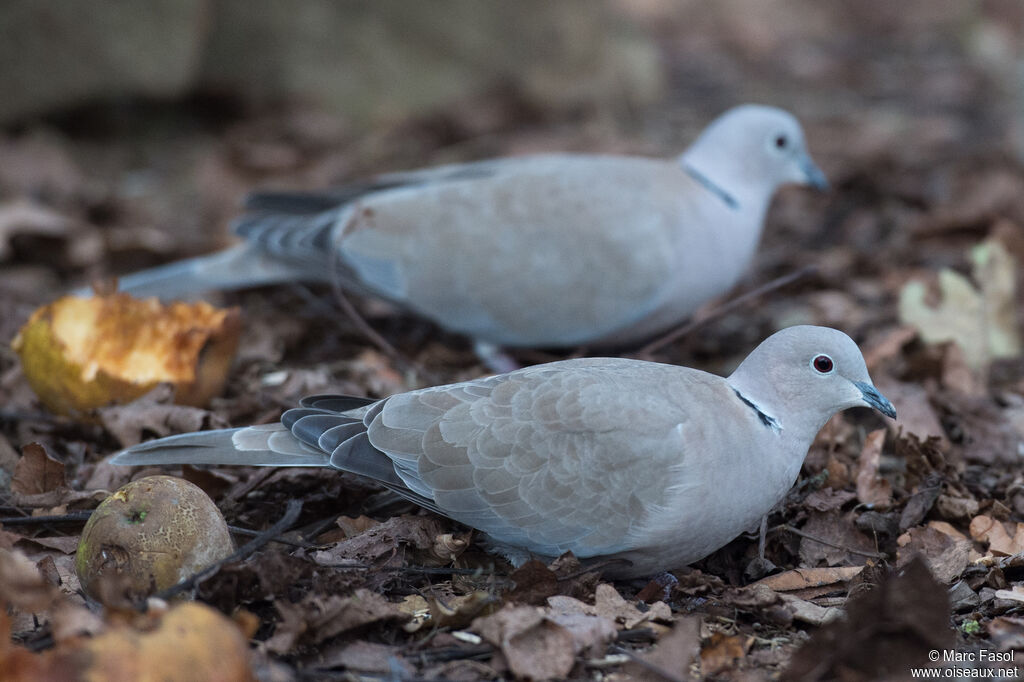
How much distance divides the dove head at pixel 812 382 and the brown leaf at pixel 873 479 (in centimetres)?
46

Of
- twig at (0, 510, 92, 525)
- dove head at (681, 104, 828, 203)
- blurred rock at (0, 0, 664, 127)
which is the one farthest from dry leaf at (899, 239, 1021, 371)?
blurred rock at (0, 0, 664, 127)

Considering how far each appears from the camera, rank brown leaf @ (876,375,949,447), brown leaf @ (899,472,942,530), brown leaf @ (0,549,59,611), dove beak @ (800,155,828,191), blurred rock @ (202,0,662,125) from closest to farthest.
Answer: brown leaf @ (0,549,59,611) < brown leaf @ (899,472,942,530) < brown leaf @ (876,375,949,447) < dove beak @ (800,155,828,191) < blurred rock @ (202,0,662,125)

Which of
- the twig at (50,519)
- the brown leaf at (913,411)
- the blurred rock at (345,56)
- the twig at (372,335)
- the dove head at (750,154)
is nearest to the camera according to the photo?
the twig at (50,519)

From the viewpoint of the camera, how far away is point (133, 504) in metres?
2.53

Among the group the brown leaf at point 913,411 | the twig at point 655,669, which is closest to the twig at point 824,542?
the brown leaf at point 913,411

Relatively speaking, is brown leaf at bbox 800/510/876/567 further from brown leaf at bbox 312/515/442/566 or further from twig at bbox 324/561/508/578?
brown leaf at bbox 312/515/442/566

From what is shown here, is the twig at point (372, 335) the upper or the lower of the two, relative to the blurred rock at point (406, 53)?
lower

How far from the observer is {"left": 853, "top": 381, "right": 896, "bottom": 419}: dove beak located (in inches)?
111

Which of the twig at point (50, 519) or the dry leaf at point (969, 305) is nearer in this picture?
the twig at point (50, 519)

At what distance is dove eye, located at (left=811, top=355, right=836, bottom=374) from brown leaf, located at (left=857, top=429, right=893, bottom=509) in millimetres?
559

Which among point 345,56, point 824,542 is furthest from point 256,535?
point 345,56

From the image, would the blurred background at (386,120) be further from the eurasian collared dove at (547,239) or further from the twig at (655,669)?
the twig at (655,669)

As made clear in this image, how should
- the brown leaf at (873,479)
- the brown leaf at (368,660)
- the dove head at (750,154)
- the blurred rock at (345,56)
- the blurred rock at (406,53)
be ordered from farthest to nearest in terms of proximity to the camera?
the blurred rock at (406,53) → the blurred rock at (345,56) → the dove head at (750,154) → the brown leaf at (873,479) → the brown leaf at (368,660)

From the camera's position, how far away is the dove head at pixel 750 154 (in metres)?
4.67
